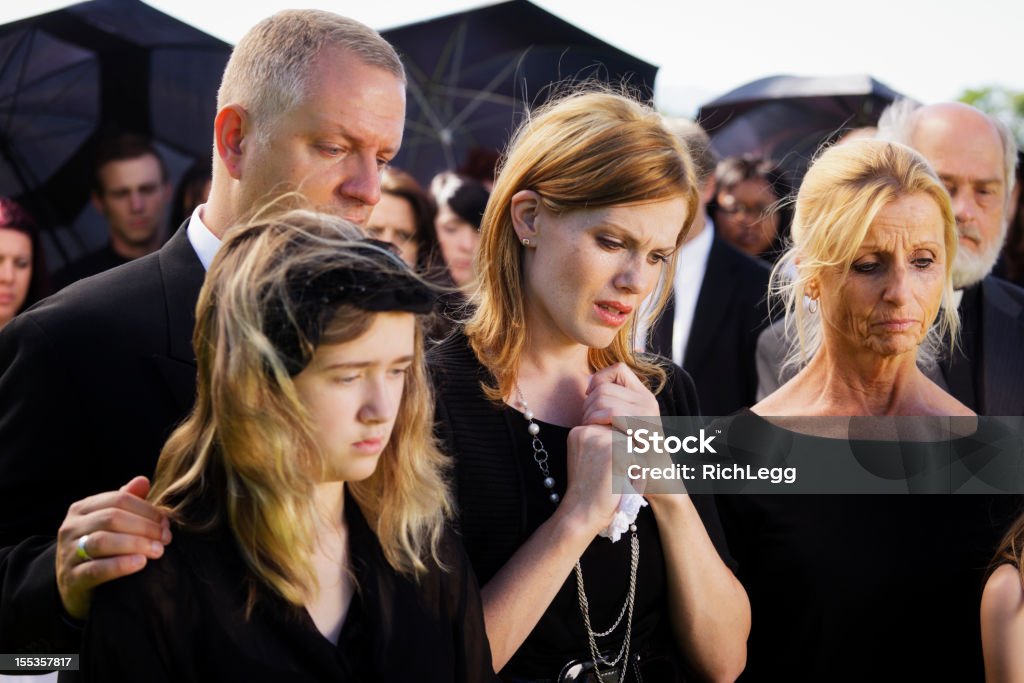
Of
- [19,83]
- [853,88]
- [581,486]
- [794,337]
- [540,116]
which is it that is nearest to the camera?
[581,486]

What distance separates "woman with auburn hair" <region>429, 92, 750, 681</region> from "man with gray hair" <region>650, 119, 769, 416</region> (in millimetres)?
2337

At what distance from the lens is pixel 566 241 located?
233cm

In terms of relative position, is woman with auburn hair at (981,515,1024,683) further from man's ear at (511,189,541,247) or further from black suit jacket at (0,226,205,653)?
black suit jacket at (0,226,205,653)

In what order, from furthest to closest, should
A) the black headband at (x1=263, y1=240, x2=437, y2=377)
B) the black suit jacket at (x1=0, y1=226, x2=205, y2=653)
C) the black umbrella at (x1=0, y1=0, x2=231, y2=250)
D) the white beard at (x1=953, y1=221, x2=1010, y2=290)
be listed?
the black umbrella at (x1=0, y1=0, x2=231, y2=250) → the white beard at (x1=953, y1=221, x2=1010, y2=290) → the black suit jacket at (x1=0, y1=226, x2=205, y2=653) → the black headband at (x1=263, y1=240, x2=437, y2=377)

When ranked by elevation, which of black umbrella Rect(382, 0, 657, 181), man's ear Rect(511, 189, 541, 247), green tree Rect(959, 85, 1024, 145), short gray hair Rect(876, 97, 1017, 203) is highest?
green tree Rect(959, 85, 1024, 145)

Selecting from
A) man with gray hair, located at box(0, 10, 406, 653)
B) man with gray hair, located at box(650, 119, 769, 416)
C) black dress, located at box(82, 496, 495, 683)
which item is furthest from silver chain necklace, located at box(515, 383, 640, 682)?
man with gray hair, located at box(650, 119, 769, 416)

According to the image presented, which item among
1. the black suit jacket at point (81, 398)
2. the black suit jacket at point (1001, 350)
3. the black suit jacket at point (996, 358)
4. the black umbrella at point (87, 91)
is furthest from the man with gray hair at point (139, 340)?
the black umbrella at point (87, 91)

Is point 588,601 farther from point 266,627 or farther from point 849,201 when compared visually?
point 849,201

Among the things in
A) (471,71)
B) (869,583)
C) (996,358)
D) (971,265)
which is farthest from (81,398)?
(471,71)

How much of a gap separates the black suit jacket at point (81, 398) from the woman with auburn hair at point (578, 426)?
1.89ft

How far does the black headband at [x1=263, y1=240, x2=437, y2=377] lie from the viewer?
1.75 metres

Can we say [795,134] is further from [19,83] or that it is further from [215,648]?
[215,648]

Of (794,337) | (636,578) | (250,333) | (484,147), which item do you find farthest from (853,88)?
(250,333)

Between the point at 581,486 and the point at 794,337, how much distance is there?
1440 millimetres
